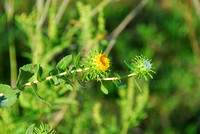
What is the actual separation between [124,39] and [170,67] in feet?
1.45

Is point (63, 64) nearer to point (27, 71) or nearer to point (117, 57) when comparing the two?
point (27, 71)

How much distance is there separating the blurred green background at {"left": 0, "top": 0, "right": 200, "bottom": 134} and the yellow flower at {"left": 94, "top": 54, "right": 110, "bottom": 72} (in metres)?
0.46

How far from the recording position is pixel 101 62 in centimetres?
57

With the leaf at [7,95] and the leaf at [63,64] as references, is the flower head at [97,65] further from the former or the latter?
the leaf at [7,95]

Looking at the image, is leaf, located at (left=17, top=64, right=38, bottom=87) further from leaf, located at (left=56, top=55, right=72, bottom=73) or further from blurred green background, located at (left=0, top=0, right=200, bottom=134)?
blurred green background, located at (left=0, top=0, right=200, bottom=134)

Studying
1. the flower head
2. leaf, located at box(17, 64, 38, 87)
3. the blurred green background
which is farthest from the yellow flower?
the blurred green background

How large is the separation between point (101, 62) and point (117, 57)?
1.64 m

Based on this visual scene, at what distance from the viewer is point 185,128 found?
1.91 meters

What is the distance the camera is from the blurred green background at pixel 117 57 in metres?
1.16

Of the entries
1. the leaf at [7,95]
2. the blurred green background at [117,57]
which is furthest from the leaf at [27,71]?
the blurred green background at [117,57]

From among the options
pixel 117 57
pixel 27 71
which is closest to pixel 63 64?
pixel 27 71

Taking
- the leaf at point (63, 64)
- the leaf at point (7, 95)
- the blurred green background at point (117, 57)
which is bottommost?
the leaf at point (7, 95)

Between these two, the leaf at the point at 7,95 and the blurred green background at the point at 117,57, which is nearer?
the leaf at the point at 7,95

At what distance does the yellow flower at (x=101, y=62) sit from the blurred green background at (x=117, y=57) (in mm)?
459
